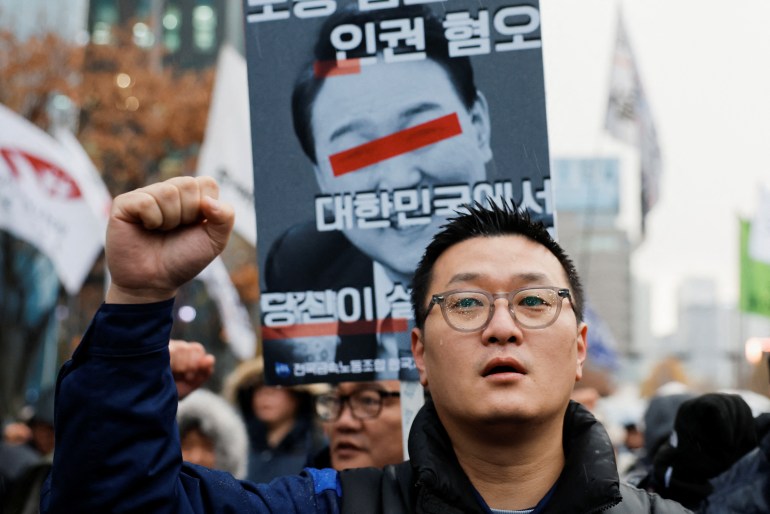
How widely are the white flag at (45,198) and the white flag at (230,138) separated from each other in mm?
1009

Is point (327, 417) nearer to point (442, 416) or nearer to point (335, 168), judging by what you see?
point (335, 168)

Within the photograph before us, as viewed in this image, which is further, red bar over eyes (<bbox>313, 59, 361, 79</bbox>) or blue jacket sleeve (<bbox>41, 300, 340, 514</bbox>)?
red bar over eyes (<bbox>313, 59, 361, 79</bbox>)

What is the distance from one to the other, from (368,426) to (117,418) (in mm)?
1838

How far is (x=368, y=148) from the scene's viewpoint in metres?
2.96

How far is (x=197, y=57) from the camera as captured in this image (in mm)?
54750

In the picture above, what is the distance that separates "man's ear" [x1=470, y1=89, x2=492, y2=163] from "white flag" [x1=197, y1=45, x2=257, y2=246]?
5.10 metres

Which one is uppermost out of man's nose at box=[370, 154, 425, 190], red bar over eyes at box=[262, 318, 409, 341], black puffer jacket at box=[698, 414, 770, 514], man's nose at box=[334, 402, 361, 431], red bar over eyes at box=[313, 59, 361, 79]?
red bar over eyes at box=[313, 59, 361, 79]

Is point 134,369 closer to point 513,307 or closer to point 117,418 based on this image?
point 117,418

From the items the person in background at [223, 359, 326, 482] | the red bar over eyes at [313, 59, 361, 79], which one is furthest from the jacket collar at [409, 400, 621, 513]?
the person in background at [223, 359, 326, 482]

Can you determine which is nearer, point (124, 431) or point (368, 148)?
point (124, 431)

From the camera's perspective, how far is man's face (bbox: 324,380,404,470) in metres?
3.49

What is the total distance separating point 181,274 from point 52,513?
1.50ft

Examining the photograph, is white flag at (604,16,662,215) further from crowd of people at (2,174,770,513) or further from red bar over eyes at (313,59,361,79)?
crowd of people at (2,174,770,513)

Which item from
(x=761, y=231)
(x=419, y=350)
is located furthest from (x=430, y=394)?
(x=761, y=231)
